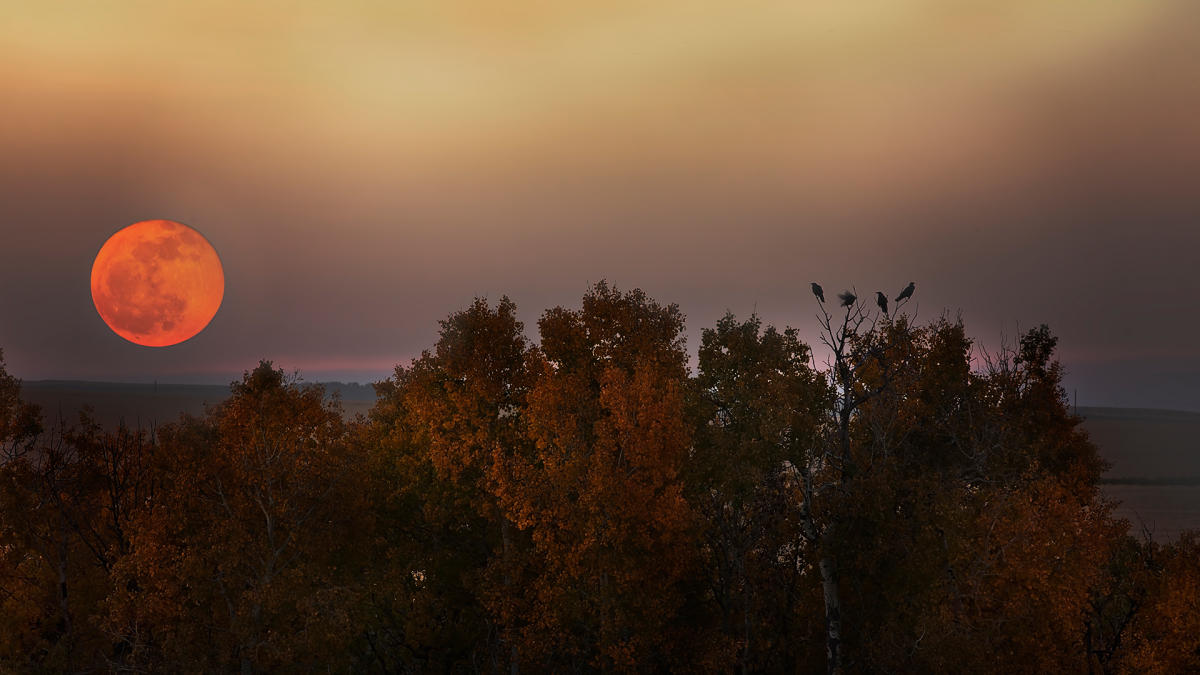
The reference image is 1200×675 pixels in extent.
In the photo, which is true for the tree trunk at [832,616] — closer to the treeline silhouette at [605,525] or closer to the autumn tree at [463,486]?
the treeline silhouette at [605,525]

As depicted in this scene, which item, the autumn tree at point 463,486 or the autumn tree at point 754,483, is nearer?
the autumn tree at point 754,483

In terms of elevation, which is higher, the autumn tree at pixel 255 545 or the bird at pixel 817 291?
the bird at pixel 817 291

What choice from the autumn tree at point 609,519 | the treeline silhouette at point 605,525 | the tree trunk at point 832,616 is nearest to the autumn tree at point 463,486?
the treeline silhouette at point 605,525

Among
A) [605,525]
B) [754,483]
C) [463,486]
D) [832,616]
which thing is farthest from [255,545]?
[832,616]

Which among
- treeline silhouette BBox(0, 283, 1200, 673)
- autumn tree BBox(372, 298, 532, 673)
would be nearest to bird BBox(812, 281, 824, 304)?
treeline silhouette BBox(0, 283, 1200, 673)

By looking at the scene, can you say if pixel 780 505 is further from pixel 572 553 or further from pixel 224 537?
pixel 224 537

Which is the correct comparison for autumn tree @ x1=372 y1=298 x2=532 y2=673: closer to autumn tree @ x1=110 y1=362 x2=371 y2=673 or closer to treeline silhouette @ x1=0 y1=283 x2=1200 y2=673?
treeline silhouette @ x1=0 y1=283 x2=1200 y2=673

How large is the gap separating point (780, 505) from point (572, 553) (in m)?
11.8

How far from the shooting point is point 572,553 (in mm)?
37375

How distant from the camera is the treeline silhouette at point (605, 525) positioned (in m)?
35.9

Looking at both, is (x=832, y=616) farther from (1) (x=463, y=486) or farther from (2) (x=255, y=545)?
(2) (x=255, y=545)

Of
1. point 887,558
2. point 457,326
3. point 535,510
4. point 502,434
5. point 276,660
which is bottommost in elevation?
point 276,660

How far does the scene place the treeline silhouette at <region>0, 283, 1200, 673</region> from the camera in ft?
118

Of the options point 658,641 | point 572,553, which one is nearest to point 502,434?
point 572,553
